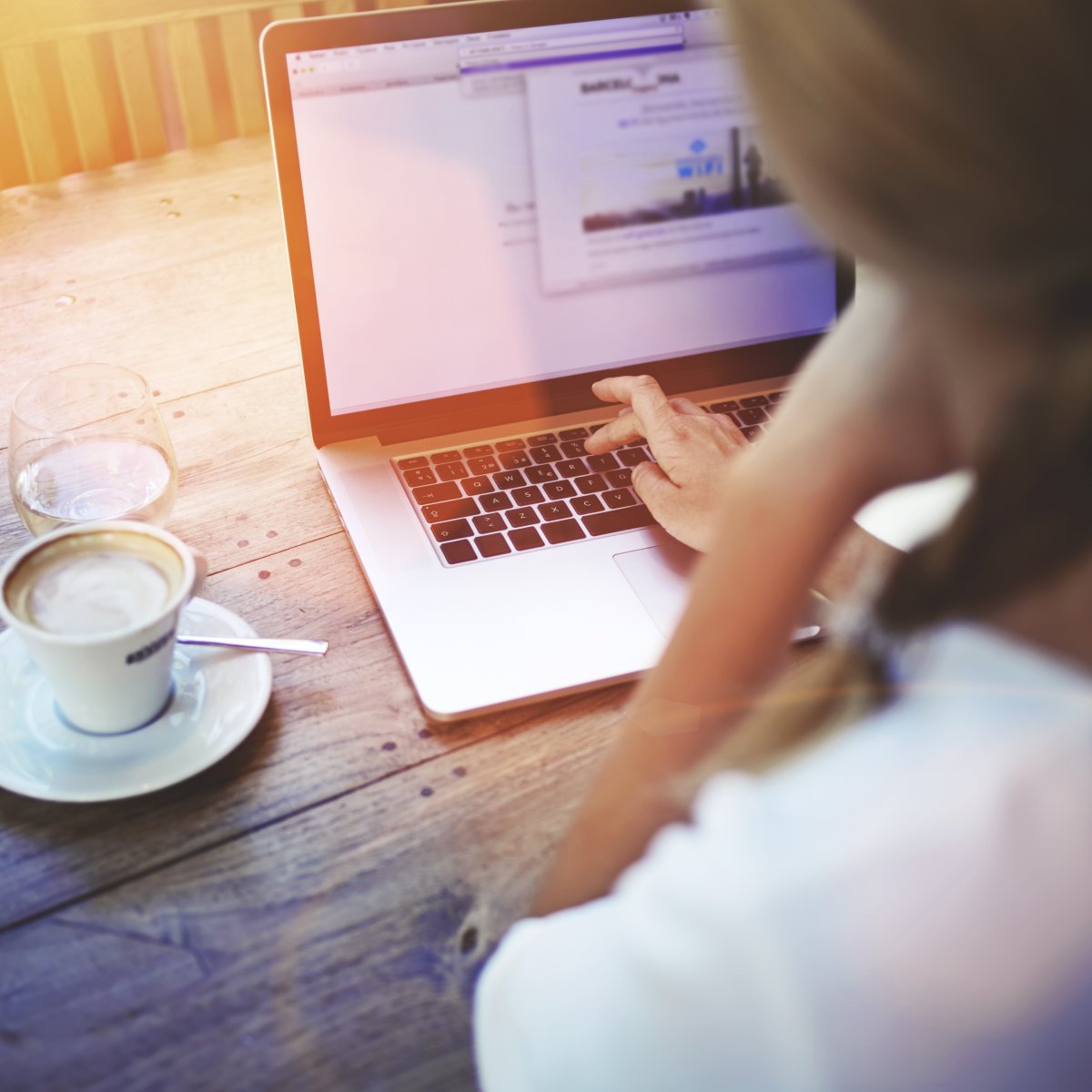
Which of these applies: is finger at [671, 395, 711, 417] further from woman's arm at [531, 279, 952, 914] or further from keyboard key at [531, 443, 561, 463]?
woman's arm at [531, 279, 952, 914]

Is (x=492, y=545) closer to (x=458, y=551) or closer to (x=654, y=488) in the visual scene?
(x=458, y=551)

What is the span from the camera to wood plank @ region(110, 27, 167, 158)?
1.71 meters

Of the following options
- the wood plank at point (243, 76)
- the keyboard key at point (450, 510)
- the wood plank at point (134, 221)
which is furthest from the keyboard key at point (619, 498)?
the wood plank at point (243, 76)

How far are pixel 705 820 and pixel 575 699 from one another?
32cm

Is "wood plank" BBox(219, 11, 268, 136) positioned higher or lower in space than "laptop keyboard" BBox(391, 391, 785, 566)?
higher

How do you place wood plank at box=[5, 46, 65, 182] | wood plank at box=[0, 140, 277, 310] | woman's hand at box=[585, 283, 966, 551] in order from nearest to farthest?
woman's hand at box=[585, 283, 966, 551] → wood plank at box=[0, 140, 277, 310] → wood plank at box=[5, 46, 65, 182]

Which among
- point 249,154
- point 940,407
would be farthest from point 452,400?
point 249,154

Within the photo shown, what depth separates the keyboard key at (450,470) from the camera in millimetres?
846

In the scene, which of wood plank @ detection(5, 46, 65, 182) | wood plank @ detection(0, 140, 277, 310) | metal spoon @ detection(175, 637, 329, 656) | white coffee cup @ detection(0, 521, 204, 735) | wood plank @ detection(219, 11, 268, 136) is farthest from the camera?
wood plank @ detection(219, 11, 268, 136)

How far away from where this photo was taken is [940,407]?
0.45 m

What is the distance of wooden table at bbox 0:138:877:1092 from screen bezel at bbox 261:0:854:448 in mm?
86

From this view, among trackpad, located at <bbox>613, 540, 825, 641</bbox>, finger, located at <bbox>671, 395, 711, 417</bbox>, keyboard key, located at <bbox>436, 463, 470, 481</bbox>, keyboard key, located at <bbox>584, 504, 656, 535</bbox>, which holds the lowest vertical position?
trackpad, located at <bbox>613, 540, 825, 641</bbox>

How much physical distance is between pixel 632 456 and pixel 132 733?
0.44m

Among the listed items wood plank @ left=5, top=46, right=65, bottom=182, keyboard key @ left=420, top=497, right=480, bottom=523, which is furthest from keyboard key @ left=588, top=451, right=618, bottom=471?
wood plank @ left=5, top=46, right=65, bottom=182
